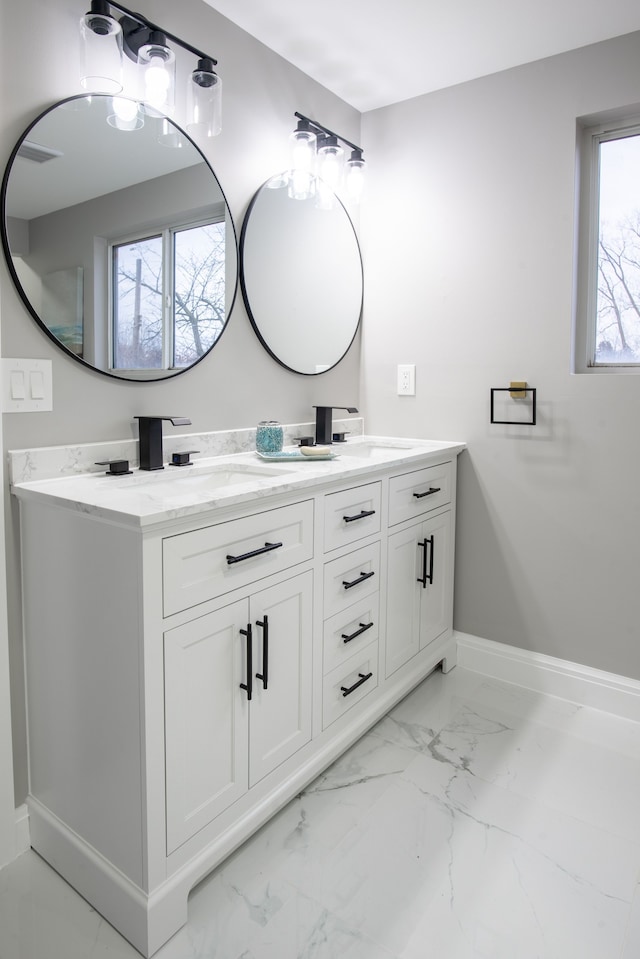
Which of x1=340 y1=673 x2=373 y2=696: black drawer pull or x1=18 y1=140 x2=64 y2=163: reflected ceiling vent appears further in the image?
x1=340 y1=673 x2=373 y2=696: black drawer pull

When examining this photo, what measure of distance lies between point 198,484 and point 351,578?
54 centimetres

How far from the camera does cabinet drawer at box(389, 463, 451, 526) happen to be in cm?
214

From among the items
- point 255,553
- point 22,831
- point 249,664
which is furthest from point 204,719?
point 22,831

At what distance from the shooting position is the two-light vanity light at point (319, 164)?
2.24m

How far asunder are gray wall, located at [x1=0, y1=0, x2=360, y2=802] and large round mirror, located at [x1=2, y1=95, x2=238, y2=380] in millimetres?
49

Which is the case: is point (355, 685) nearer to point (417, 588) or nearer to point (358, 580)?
point (358, 580)

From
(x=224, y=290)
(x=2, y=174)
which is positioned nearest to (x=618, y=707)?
(x=224, y=290)

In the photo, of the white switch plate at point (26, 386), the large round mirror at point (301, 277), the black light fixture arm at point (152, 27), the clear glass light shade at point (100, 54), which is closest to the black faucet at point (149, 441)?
the white switch plate at point (26, 386)

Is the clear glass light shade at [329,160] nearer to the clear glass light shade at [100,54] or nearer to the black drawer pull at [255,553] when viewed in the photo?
the clear glass light shade at [100,54]

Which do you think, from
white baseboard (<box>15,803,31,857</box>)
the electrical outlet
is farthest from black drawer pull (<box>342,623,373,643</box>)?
the electrical outlet

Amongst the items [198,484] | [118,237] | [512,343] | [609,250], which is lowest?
[198,484]

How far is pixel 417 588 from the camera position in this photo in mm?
2318

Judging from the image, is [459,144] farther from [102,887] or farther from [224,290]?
[102,887]

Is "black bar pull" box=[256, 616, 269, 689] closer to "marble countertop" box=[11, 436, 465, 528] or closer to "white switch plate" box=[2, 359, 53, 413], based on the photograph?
"marble countertop" box=[11, 436, 465, 528]
